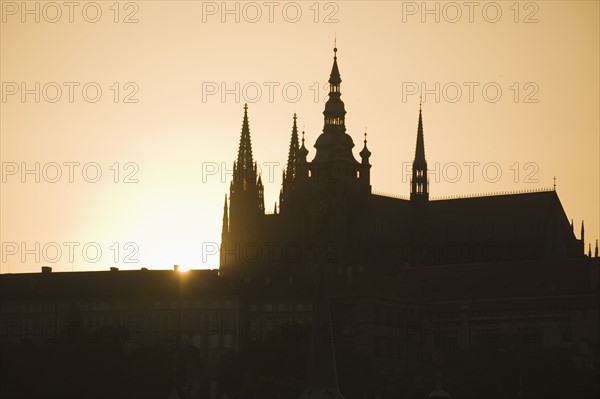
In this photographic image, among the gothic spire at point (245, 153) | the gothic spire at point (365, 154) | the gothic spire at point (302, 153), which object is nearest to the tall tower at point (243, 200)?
the gothic spire at point (245, 153)

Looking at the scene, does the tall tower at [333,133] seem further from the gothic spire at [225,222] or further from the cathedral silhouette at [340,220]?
the gothic spire at [225,222]

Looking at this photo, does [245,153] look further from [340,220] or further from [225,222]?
[340,220]

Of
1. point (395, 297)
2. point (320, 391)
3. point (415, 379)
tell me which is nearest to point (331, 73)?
point (395, 297)

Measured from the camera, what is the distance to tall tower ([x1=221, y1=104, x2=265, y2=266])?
19612cm

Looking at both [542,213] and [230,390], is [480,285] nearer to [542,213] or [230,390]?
[542,213]

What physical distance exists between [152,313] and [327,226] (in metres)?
17.3

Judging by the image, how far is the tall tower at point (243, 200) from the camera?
196125mm

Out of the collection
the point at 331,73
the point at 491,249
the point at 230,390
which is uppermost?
the point at 331,73

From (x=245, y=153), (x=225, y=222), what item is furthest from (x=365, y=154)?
(x=225, y=222)

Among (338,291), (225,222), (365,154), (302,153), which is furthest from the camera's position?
(225,222)

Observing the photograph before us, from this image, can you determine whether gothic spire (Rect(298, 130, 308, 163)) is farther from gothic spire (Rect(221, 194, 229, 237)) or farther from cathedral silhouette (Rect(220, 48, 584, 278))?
gothic spire (Rect(221, 194, 229, 237))

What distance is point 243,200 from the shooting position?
196 m

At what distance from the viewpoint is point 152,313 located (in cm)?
19488

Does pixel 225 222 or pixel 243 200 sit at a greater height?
pixel 243 200
